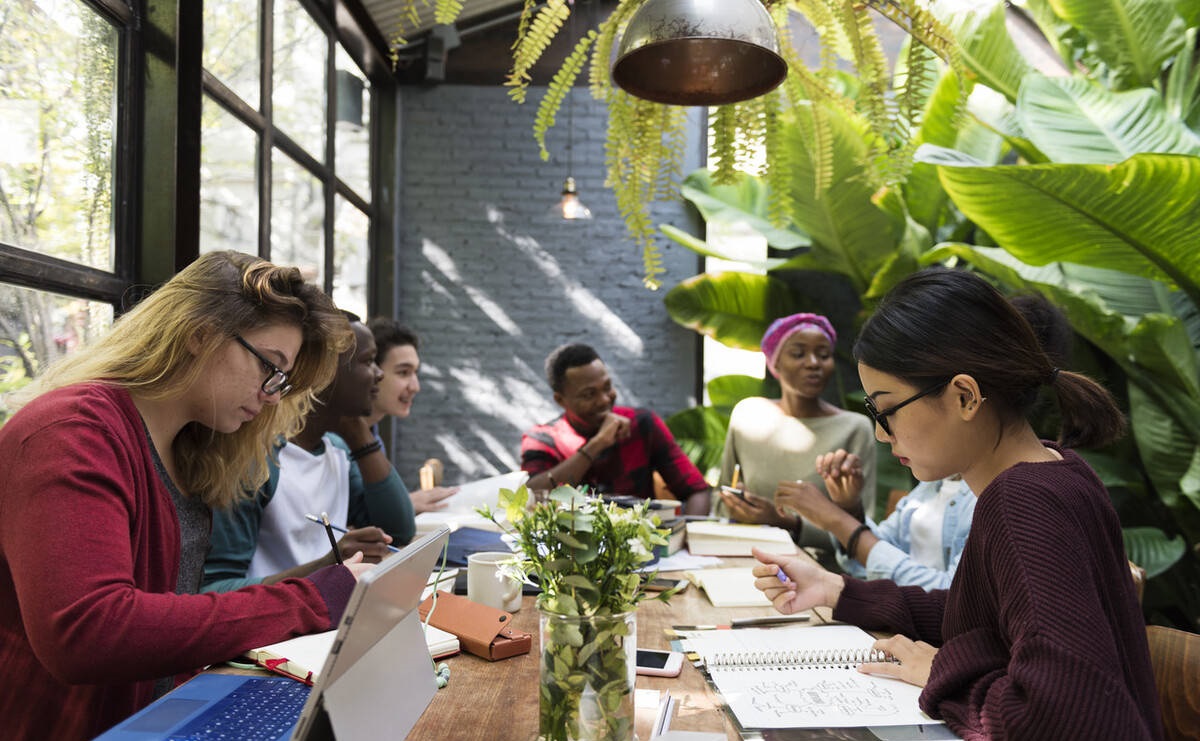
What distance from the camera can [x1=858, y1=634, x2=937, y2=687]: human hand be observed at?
1325mm

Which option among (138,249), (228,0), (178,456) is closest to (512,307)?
(228,0)

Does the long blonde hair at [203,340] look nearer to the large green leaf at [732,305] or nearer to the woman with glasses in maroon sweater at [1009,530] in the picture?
the woman with glasses in maroon sweater at [1009,530]

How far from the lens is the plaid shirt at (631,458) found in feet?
12.7

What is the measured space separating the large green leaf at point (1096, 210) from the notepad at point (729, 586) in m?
1.78

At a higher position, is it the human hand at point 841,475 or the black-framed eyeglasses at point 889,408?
the black-framed eyeglasses at point 889,408

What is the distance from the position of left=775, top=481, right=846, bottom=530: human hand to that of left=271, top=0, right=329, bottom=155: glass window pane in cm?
316

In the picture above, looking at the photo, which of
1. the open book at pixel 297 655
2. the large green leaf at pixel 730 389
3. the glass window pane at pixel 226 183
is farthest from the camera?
the large green leaf at pixel 730 389

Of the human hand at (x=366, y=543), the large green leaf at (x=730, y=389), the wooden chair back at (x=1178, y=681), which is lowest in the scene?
the wooden chair back at (x=1178, y=681)

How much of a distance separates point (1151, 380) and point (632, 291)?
331 cm

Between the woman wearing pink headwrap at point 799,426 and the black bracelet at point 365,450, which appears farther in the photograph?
the woman wearing pink headwrap at point 799,426

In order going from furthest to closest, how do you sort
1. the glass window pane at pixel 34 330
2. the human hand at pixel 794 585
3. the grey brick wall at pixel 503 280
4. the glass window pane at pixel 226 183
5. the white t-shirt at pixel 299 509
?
the grey brick wall at pixel 503 280, the glass window pane at pixel 226 183, the glass window pane at pixel 34 330, the white t-shirt at pixel 299 509, the human hand at pixel 794 585

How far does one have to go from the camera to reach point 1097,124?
138 inches

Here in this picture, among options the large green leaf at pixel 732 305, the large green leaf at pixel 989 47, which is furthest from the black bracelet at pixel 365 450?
the large green leaf at pixel 989 47

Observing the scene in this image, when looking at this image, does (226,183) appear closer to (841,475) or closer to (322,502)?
(322,502)
